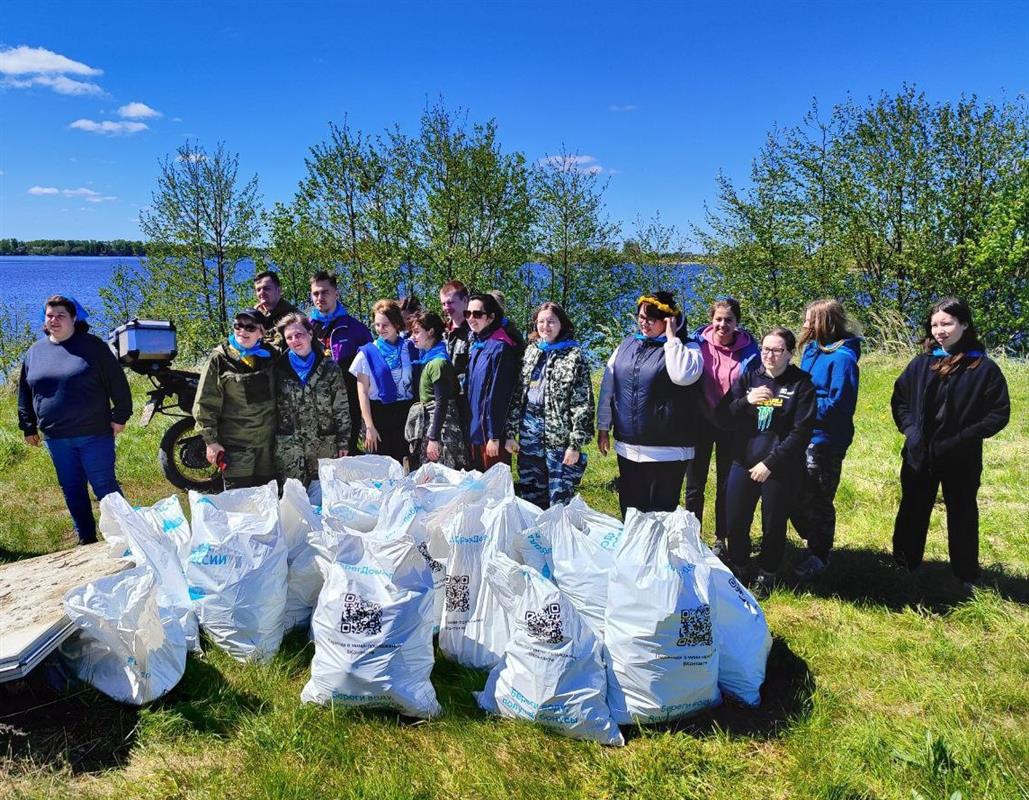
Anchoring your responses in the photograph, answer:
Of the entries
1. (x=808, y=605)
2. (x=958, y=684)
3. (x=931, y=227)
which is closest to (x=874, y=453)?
(x=808, y=605)

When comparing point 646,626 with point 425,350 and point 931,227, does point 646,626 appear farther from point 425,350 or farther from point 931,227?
point 931,227

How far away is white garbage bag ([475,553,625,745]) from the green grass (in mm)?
67

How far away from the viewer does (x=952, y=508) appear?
351cm

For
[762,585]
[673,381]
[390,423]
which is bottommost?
[762,585]

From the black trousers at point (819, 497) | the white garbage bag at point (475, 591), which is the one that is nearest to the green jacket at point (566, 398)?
the white garbage bag at point (475, 591)

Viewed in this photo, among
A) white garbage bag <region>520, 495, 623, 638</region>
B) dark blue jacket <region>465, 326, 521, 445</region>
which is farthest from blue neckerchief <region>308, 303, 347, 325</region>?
white garbage bag <region>520, 495, 623, 638</region>

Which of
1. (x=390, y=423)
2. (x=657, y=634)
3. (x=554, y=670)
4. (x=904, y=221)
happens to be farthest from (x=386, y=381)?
(x=904, y=221)

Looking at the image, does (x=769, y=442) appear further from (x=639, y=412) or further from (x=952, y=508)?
(x=952, y=508)

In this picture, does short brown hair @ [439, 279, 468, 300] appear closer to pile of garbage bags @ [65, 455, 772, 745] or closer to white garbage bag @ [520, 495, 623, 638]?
pile of garbage bags @ [65, 455, 772, 745]

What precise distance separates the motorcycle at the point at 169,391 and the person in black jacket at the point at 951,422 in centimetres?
493

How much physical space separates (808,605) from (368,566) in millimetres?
2322

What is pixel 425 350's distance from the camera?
4.38 meters

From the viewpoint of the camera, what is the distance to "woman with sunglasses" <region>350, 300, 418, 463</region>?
170 inches

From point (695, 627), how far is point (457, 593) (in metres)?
0.99
